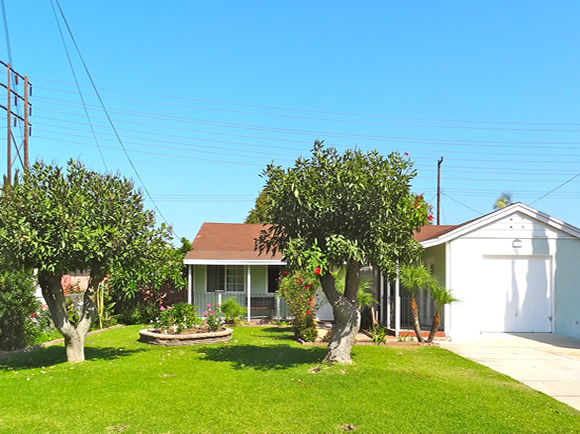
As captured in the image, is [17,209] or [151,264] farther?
[151,264]

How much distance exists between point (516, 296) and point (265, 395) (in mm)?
9852

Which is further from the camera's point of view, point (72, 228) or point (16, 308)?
point (16, 308)

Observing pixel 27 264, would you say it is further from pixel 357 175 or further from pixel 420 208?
pixel 420 208

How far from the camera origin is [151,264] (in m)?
10.5

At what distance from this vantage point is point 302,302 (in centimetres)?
1437

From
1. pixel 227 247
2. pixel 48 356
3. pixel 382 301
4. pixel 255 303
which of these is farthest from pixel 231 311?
pixel 48 356

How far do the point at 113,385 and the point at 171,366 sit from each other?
1717mm

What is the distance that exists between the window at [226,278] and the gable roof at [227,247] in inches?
29.6

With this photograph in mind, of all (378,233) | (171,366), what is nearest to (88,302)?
(171,366)

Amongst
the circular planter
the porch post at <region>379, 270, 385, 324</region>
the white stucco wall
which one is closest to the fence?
the porch post at <region>379, 270, 385, 324</region>

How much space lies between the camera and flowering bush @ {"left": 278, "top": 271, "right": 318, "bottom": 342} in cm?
1345

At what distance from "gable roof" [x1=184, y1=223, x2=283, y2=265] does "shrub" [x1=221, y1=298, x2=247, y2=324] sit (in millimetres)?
1492

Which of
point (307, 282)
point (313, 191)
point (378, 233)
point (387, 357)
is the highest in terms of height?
point (313, 191)

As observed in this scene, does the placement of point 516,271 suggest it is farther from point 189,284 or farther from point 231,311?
point 189,284
